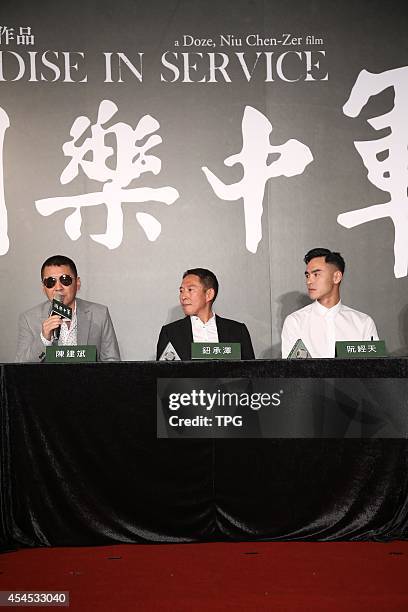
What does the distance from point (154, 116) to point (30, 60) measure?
2.61 ft

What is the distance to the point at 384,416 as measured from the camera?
10.6ft

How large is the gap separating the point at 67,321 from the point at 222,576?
163cm

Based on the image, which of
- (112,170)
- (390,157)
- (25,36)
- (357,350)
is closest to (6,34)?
(25,36)

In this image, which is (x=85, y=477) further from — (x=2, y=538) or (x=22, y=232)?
(x=22, y=232)

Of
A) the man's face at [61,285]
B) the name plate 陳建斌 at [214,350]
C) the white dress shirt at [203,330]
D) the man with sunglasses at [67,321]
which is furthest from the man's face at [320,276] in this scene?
the man's face at [61,285]

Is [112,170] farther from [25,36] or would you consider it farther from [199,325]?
[199,325]

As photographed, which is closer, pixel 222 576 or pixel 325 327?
pixel 222 576

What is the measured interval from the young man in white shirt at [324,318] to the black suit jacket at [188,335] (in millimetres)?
211

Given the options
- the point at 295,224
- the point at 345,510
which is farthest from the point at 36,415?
the point at 295,224

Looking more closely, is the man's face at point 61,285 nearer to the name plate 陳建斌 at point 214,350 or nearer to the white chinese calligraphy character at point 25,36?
the name plate 陳建斌 at point 214,350

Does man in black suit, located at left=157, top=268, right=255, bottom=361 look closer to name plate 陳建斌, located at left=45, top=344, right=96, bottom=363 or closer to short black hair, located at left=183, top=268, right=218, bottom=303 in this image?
short black hair, located at left=183, top=268, right=218, bottom=303

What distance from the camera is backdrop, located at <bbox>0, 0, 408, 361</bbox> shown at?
5016 millimetres

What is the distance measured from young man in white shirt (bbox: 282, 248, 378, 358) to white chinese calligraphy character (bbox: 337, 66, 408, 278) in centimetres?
91

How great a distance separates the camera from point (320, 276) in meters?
4.18
